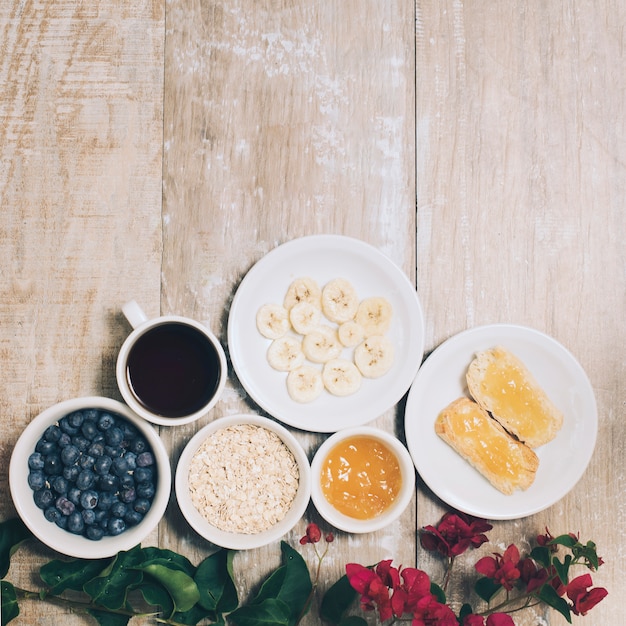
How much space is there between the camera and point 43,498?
3.79ft

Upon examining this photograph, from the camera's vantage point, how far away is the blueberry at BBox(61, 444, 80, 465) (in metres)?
1.15

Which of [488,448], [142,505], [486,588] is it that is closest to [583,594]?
[486,588]

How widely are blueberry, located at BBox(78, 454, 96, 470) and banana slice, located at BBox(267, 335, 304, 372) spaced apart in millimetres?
367

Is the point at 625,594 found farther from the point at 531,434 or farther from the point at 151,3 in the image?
the point at 151,3

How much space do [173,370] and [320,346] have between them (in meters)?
0.29

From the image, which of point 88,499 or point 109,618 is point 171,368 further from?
point 109,618

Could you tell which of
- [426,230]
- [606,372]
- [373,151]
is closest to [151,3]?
[373,151]

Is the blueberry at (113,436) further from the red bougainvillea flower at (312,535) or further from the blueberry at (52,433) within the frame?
the red bougainvillea flower at (312,535)

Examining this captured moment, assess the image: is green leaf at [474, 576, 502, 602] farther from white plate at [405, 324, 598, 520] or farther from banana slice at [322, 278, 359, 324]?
banana slice at [322, 278, 359, 324]

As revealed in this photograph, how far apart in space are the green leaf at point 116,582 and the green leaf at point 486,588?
0.64 meters

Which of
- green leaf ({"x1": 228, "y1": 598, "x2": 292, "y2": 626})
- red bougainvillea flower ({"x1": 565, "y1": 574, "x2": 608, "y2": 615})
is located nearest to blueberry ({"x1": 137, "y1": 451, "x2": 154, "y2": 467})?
green leaf ({"x1": 228, "y1": 598, "x2": 292, "y2": 626})

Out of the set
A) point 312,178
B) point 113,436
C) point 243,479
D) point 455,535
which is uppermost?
point 312,178

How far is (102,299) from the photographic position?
4.30 ft

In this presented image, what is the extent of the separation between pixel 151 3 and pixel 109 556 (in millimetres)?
1079
